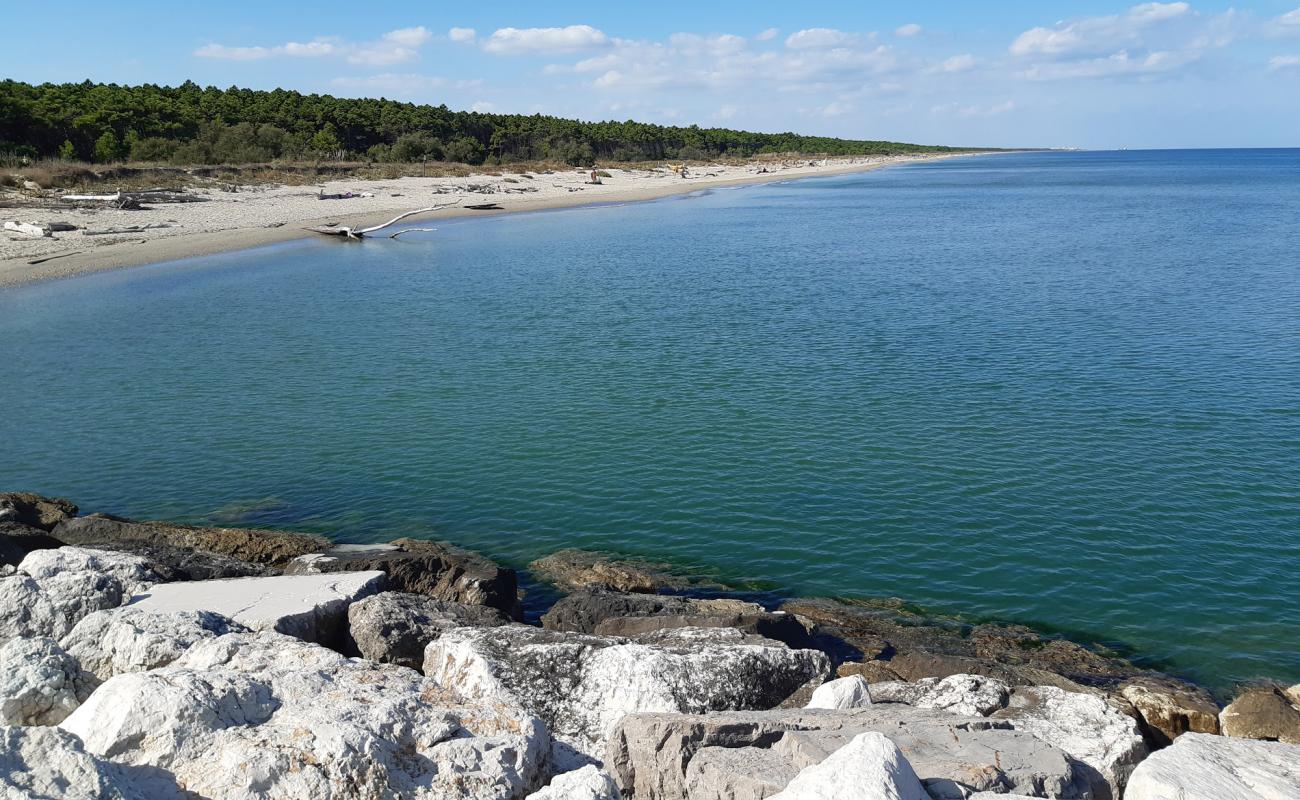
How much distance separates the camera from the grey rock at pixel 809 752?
22.0ft

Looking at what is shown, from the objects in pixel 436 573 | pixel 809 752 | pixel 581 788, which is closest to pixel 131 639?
pixel 436 573

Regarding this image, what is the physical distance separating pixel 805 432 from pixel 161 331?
2142cm

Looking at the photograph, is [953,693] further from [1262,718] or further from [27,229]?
[27,229]

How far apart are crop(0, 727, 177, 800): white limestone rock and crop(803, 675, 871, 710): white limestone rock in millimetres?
5217

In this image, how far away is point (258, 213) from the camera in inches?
2223

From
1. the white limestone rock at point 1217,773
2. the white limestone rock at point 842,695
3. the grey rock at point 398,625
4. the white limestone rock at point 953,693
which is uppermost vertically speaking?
the white limestone rock at point 1217,773

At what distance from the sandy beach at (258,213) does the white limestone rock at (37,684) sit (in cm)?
3447

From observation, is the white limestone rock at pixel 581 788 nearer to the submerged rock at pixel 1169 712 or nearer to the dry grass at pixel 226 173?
the submerged rock at pixel 1169 712

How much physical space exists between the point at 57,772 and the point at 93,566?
246 inches

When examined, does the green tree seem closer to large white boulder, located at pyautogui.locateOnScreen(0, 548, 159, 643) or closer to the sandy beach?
the sandy beach

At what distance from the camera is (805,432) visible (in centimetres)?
1986

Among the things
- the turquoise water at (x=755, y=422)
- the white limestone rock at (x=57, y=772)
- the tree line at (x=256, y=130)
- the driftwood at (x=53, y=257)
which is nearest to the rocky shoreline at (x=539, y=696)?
the white limestone rock at (x=57, y=772)

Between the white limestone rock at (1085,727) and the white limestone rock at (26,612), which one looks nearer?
the white limestone rock at (1085,727)

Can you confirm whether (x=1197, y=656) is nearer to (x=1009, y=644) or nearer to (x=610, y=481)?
(x=1009, y=644)
